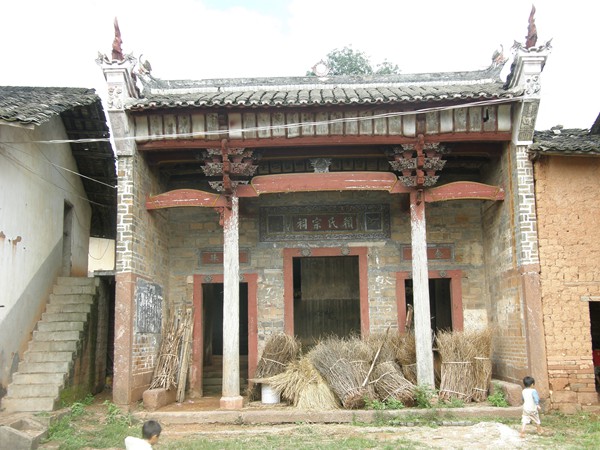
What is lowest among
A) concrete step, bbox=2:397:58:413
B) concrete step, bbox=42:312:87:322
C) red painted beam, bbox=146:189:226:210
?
concrete step, bbox=2:397:58:413

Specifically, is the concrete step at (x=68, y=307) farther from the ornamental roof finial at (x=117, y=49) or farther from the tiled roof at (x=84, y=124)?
the ornamental roof finial at (x=117, y=49)

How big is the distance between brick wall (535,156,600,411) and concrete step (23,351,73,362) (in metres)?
7.64

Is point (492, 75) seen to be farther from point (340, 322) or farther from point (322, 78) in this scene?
point (340, 322)

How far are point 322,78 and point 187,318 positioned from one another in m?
5.38

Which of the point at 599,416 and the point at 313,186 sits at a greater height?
the point at 313,186

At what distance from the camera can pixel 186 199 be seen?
10.4m

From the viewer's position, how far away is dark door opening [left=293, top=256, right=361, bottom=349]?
14.7m

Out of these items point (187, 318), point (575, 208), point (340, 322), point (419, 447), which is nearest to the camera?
point (419, 447)

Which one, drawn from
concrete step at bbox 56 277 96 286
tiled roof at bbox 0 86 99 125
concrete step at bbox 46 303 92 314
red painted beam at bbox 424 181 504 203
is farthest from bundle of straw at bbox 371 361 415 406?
tiled roof at bbox 0 86 99 125

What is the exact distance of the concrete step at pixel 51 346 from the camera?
10.1 meters

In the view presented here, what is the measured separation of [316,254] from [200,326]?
104 inches

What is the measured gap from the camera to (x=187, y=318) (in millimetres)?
11594

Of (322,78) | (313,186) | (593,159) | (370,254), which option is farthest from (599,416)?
(322,78)

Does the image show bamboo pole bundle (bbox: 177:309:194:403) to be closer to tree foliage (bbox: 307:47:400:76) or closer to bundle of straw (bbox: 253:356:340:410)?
bundle of straw (bbox: 253:356:340:410)
